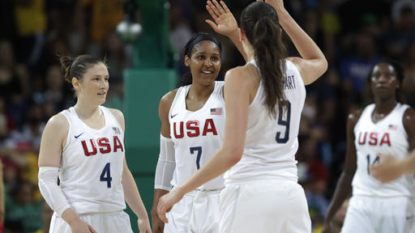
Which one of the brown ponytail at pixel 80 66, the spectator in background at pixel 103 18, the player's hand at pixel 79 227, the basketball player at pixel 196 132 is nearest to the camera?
the player's hand at pixel 79 227

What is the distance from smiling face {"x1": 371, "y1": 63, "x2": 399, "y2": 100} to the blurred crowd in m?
3.23

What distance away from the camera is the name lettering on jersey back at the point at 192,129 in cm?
545

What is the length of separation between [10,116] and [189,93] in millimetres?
6128

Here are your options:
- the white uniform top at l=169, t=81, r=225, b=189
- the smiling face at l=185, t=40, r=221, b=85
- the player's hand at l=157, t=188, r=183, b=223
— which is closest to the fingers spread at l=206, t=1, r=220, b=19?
the smiling face at l=185, t=40, r=221, b=85

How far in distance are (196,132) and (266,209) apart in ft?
4.31

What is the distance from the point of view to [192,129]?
5.48 metres

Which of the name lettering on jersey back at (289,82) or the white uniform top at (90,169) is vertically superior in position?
the name lettering on jersey back at (289,82)

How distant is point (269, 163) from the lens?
14.3 feet

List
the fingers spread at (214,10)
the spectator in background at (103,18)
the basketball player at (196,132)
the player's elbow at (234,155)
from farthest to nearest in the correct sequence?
1. the spectator in background at (103,18)
2. the basketball player at (196,132)
3. the fingers spread at (214,10)
4. the player's elbow at (234,155)

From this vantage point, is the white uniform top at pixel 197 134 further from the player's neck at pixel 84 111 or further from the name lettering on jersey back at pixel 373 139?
the name lettering on jersey back at pixel 373 139

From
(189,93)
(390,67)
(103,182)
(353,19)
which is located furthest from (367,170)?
(353,19)

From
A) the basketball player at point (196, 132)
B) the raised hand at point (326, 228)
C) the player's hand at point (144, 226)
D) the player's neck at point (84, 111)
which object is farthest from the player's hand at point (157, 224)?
the raised hand at point (326, 228)

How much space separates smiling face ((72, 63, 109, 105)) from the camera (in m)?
5.51

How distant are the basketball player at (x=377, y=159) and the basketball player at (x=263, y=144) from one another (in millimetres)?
2575
